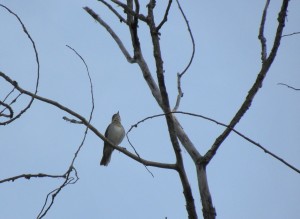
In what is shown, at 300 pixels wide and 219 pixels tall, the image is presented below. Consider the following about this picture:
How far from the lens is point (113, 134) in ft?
42.3

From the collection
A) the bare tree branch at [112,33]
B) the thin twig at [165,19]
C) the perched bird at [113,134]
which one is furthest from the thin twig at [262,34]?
the perched bird at [113,134]

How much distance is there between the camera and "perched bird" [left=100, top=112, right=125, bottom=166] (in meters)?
12.4

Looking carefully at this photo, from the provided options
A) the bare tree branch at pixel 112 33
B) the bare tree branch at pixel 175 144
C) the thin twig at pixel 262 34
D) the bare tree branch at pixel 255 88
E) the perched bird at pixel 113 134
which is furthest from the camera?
the perched bird at pixel 113 134

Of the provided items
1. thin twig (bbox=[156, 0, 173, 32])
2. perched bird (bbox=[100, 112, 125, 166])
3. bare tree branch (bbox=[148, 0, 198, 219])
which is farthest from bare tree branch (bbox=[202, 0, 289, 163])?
perched bird (bbox=[100, 112, 125, 166])

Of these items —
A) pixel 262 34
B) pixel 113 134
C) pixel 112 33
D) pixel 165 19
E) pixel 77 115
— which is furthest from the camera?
pixel 113 134

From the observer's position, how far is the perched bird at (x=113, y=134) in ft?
40.8

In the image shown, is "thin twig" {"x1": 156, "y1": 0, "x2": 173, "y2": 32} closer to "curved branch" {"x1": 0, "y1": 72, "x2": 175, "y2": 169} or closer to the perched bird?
"curved branch" {"x1": 0, "y1": 72, "x2": 175, "y2": 169}

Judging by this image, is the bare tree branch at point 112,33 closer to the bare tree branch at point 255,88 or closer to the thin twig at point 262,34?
the thin twig at point 262,34

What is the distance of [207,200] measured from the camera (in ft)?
10.0

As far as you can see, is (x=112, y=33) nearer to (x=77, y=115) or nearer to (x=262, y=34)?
(x=262, y=34)

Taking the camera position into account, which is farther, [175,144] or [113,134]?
[113,134]

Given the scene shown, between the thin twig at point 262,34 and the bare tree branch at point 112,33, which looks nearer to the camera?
the thin twig at point 262,34

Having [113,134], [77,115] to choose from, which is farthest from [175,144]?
[113,134]

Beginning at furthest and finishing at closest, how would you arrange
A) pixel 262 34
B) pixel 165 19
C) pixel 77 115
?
pixel 262 34
pixel 165 19
pixel 77 115
